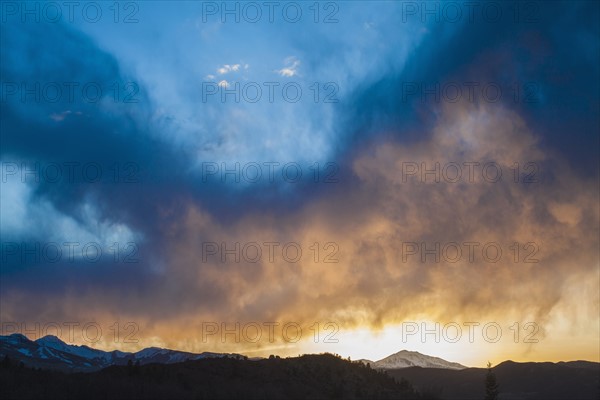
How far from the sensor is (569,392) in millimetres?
197500

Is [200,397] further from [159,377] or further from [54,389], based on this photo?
[54,389]

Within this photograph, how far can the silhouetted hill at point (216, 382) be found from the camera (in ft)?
112

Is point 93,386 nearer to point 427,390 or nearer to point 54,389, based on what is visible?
point 54,389

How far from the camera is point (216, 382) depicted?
127ft

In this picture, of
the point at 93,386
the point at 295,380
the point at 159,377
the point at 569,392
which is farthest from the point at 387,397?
the point at 569,392

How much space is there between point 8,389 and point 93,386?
17.1ft

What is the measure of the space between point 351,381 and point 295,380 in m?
6.38

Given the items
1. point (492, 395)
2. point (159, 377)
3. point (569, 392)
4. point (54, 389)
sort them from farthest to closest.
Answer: point (569, 392) → point (492, 395) → point (159, 377) → point (54, 389)

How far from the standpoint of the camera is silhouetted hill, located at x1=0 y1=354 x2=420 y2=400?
34.2 meters

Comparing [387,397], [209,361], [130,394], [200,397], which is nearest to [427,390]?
[387,397]

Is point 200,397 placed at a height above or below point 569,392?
above

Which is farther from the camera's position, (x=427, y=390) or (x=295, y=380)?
(x=427, y=390)

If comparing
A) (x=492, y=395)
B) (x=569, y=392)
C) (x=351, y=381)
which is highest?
(x=351, y=381)

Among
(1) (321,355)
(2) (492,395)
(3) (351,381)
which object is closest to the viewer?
(3) (351,381)
